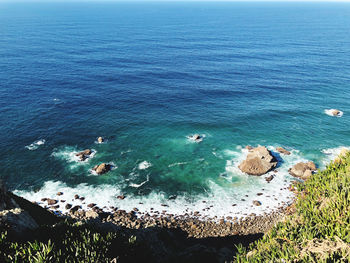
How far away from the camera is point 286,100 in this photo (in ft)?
295

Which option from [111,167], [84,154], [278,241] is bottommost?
[111,167]

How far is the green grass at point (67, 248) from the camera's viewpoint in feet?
60.9

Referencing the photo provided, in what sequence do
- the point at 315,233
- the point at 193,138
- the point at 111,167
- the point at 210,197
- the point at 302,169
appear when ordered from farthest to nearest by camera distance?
the point at 193,138 → the point at 111,167 → the point at 302,169 → the point at 210,197 → the point at 315,233

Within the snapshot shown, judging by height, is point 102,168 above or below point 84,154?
below

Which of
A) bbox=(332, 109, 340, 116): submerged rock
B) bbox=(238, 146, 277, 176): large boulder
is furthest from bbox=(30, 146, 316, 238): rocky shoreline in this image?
bbox=(332, 109, 340, 116): submerged rock

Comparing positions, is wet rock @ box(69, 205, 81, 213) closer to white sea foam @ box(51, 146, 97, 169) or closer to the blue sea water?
the blue sea water

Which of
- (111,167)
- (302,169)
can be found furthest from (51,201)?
(302,169)

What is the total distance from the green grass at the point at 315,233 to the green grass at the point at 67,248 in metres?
10.9

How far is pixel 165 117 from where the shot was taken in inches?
3155

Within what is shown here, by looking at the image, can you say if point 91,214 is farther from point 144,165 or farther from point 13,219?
point 13,219

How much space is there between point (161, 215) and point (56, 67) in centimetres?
10138

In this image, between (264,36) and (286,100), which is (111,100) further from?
(264,36)

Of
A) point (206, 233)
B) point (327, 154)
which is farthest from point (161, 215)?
point (327, 154)

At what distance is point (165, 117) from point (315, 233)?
63.9 meters
